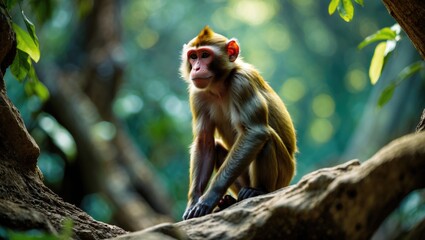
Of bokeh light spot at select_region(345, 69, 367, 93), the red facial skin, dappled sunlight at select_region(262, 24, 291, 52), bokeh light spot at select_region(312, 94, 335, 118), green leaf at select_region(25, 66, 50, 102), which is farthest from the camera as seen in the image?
A: dappled sunlight at select_region(262, 24, 291, 52)

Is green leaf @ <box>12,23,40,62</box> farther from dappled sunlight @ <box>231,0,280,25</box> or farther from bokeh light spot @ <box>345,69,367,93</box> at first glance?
dappled sunlight @ <box>231,0,280,25</box>

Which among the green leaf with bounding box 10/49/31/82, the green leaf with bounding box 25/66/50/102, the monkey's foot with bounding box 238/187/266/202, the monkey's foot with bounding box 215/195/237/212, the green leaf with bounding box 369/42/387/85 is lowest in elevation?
the monkey's foot with bounding box 238/187/266/202

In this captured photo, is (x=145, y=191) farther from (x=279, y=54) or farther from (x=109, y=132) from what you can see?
(x=279, y=54)

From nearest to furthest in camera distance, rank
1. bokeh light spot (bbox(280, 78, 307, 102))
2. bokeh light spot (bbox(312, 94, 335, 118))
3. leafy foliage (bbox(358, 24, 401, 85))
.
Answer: leafy foliage (bbox(358, 24, 401, 85)), bokeh light spot (bbox(312, 94, 335, 118)), bokeh light spot (bbox(280, 78, 307, 102))

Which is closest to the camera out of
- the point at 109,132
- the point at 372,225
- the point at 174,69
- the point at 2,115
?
the point at 372,225

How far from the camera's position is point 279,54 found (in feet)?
110

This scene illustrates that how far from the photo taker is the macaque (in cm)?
632

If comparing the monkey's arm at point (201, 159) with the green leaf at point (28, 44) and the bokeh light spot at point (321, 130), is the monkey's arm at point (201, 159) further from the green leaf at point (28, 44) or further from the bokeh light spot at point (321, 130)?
the bokeh light spot at point (321, 130)

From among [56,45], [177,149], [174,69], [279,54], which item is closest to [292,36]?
[279,54]

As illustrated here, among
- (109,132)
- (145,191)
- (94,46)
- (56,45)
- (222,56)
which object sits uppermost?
(56,45)

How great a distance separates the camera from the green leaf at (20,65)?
Result: 5555 millimetres

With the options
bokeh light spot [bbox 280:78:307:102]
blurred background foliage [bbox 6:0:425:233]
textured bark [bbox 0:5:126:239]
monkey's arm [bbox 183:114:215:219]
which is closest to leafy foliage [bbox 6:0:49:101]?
textured bark [bbox 0:5:126:239]

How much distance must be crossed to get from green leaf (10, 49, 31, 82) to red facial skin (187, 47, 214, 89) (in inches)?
79.1

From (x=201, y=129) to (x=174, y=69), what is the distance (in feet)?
72.7
